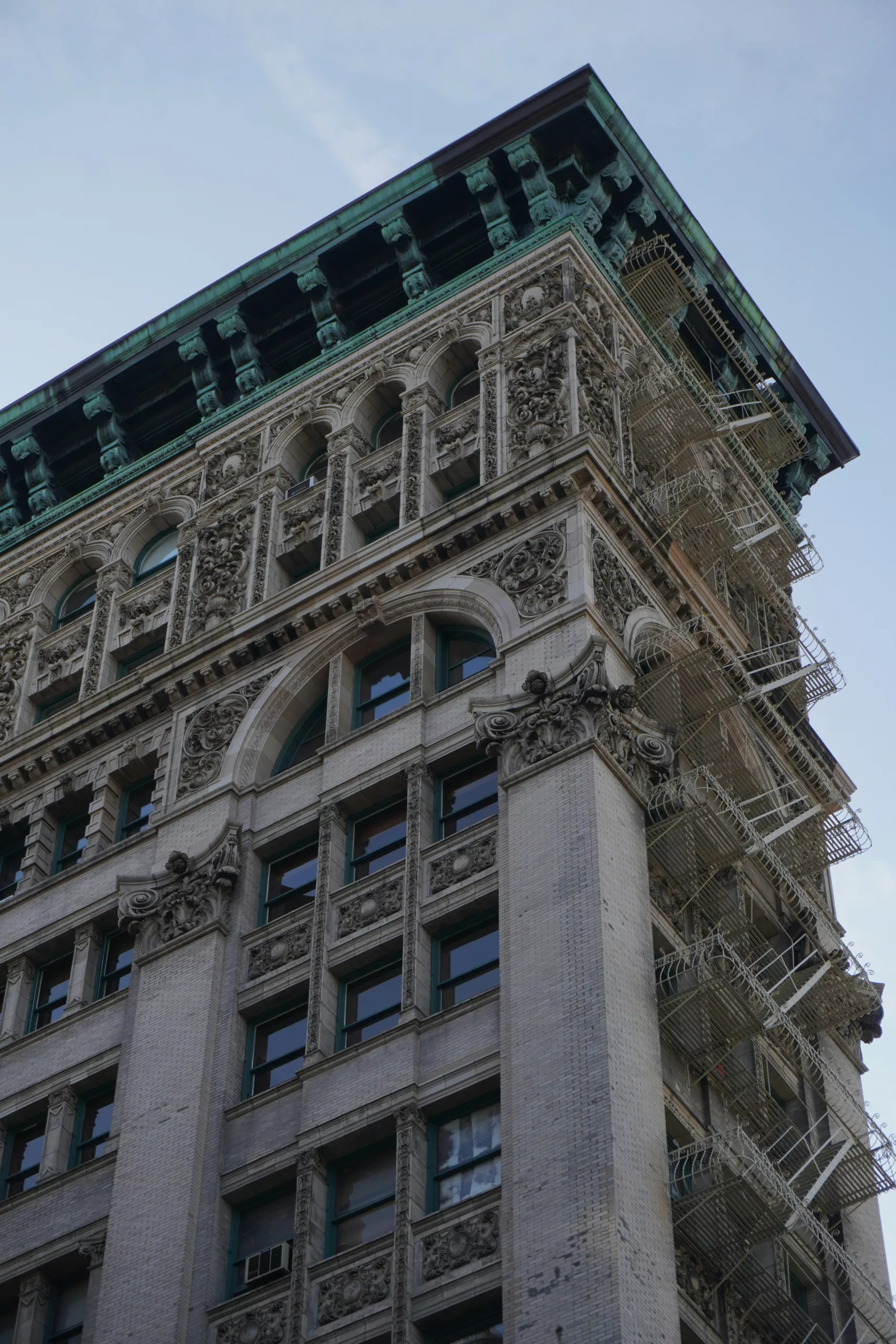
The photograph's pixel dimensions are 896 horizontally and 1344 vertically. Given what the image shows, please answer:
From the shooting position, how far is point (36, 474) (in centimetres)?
5541

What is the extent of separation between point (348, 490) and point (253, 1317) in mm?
18694

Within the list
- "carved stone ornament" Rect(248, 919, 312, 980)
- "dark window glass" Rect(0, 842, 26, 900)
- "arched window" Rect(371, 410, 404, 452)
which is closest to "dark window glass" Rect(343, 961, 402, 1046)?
"carved stone ornament" Rect(248, 919, 312, 980)

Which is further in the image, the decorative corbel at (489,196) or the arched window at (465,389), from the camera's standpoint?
the decorative corbel at (489,196)

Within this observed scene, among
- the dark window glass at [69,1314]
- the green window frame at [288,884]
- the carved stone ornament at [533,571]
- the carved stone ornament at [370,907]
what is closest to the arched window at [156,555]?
the carved stone ornament at [533,571]

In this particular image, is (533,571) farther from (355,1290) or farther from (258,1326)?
(258,1326)

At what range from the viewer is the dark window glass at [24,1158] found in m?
38.8

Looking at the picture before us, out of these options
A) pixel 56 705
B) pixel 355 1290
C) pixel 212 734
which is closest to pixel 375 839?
pixel 212 734

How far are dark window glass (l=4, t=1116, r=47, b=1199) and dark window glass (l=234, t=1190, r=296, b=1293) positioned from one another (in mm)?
4713

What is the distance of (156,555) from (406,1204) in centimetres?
2170

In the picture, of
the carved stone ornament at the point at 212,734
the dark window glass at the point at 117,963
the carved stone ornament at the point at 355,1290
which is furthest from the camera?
the carved stone ornament at the point at 212,734

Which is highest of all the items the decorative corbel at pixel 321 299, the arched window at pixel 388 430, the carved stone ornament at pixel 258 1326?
the decorative corbel at pixel 321 299

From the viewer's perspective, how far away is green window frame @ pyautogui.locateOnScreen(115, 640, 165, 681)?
48.1 metres

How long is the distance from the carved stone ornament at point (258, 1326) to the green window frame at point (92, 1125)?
5.38m

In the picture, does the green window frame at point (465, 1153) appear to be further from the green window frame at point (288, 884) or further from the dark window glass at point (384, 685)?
the dark window glass at point (384, 685)
